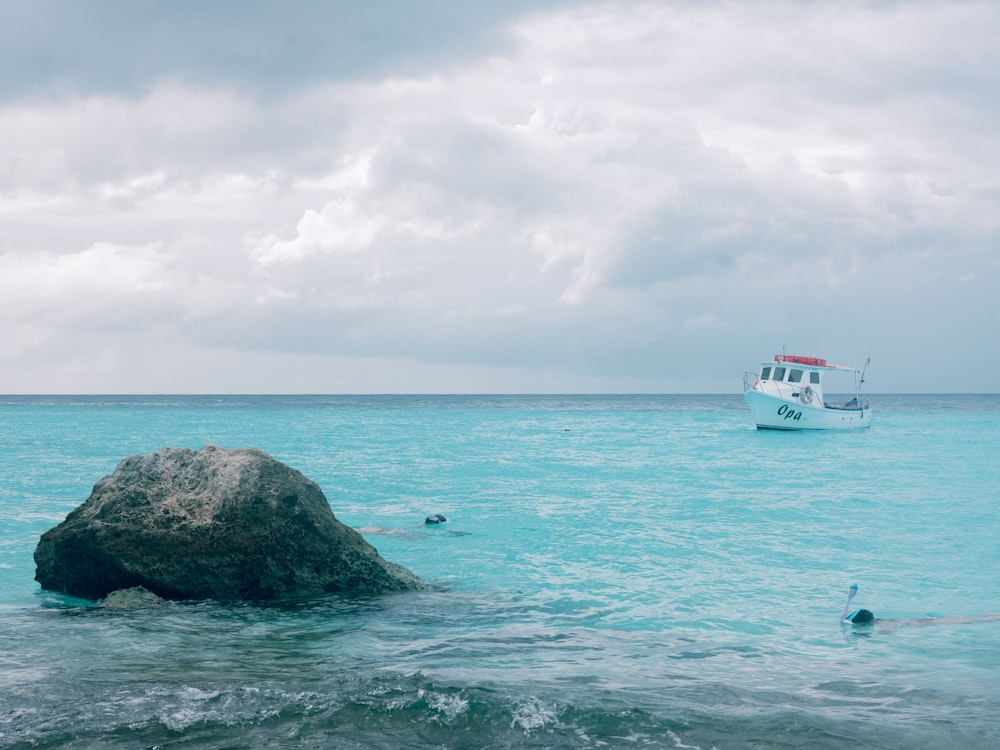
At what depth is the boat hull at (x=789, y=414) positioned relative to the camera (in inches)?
2307

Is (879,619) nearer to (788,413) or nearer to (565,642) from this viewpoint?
(565,642)

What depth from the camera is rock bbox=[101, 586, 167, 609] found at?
10.8 m

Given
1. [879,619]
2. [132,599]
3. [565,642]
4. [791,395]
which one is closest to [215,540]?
[132,599]

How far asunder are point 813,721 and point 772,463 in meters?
32.7

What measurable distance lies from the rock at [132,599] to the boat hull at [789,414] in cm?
5273

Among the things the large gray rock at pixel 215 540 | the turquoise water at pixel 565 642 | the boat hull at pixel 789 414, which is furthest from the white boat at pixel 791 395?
the large gray rock at pixel 215 540

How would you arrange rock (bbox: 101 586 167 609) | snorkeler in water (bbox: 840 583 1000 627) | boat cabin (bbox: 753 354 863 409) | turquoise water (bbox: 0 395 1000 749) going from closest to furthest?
turquoise water (bbox: 0 395 1000 749) < rock (bbox: 101 586 167 609) < snorkeler in water (bbox: 840 583 1000 627) < boat cabin (bbox: 753 354 863 409)

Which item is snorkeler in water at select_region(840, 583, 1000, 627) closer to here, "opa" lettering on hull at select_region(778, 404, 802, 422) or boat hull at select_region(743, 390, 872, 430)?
boat hull at select_region(743, 390, 872, 430)

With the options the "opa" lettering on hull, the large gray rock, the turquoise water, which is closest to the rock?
the large gray rock

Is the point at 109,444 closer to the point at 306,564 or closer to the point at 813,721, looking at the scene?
the point at 306,564

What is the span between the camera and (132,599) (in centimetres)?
1097

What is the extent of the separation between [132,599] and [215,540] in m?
1.26

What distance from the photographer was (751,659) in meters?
9.30

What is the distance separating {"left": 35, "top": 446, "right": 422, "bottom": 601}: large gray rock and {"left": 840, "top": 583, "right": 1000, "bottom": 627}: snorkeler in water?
622 centimetres
